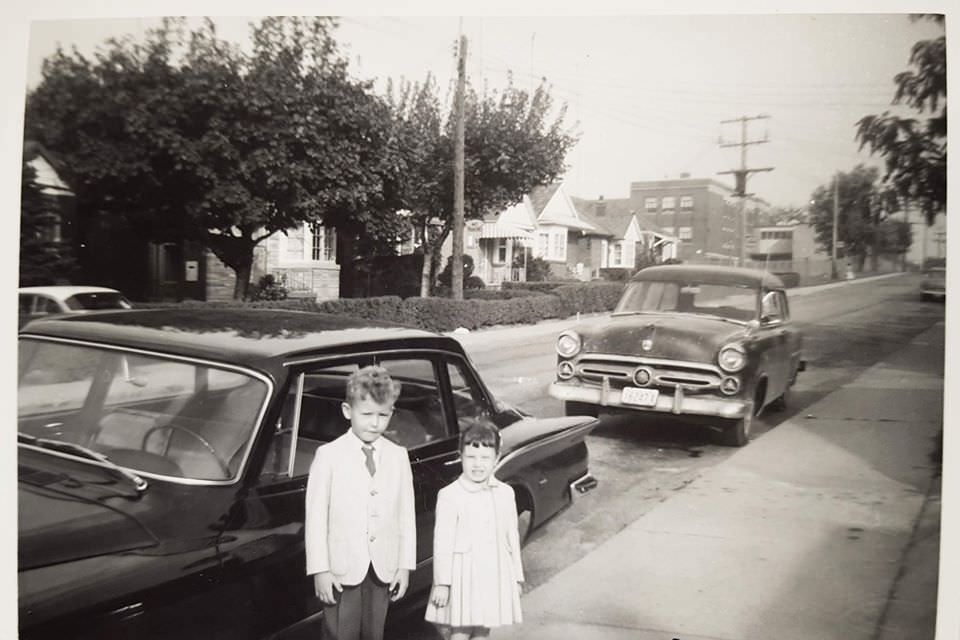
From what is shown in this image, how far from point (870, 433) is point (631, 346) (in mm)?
1087

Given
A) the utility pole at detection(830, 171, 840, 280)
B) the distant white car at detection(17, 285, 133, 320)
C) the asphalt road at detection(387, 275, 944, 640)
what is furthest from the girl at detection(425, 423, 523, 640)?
the utility pole at detection(830, 171, 840, 280)

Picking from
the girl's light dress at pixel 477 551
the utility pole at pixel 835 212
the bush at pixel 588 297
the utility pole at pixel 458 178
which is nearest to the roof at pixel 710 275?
the bush at pixel 588 297

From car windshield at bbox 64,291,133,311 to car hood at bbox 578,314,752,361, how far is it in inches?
82.2

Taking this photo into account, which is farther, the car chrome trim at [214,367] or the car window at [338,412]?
the car window at [338,412]

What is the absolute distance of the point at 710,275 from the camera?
321 cm

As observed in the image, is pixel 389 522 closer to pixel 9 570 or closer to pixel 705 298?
pixel 9 570

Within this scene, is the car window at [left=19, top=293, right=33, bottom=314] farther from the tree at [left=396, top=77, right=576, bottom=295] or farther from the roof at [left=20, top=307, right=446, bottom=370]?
the tree at [left=396, top=77, right=576, bottom=295]

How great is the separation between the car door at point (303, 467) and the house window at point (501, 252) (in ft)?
2.28

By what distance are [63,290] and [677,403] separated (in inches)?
112

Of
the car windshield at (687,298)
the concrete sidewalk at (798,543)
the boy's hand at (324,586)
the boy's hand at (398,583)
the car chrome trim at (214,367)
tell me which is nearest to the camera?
the car chrome trim at (214,367)

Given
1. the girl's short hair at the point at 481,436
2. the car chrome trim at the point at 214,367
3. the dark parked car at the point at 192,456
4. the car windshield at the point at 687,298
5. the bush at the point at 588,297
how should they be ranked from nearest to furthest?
1. the dark parked car at the point at 192,456
2. the car chrome trim at the point at 214,367
3. the girl's short hair at the point at 481,436
4. the car windshield at the point at 687,298
5. the bush at the point at 588,297

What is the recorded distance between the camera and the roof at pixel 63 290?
3041 mm

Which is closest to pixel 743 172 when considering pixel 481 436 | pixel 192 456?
pixel 481 436

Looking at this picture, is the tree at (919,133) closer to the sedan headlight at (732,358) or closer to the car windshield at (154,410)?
the sedan headlight at (732,358)
